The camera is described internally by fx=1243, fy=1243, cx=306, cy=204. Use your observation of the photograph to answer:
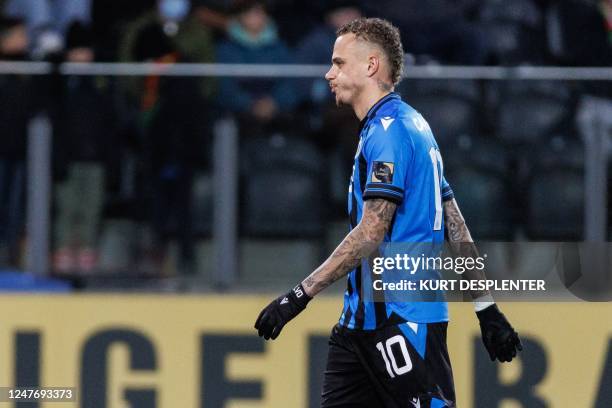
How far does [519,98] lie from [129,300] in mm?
3031

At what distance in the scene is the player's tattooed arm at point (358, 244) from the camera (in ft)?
13.4

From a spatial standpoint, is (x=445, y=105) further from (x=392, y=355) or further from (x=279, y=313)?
(x=279, y=313)

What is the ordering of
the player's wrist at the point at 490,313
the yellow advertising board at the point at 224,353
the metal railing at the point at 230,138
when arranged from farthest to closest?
the metal railing at the point at 230,138 → the yellow advertising board at the point at 224,353 → the player's wrist at the point at 490,313

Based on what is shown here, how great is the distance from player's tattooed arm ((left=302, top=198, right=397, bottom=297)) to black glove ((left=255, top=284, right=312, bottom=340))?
0.04 m

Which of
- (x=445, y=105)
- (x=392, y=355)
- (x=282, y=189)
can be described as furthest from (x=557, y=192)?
(x=392, y=355)

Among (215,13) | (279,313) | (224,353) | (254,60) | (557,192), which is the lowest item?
(279,313)

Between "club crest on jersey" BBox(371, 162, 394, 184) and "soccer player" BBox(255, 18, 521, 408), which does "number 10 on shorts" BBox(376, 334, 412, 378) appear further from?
"club crest on jersey" BBox(371, 162, 394, 184)

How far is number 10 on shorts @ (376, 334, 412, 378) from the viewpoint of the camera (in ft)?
14.0

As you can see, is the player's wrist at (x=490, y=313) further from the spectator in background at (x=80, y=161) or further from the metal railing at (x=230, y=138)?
the spectator in background at (x=80, y=161)

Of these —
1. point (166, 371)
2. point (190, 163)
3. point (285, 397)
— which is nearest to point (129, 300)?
point (166, 371)

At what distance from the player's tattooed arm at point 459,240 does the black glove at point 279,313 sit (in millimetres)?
628

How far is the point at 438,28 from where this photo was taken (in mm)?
8766

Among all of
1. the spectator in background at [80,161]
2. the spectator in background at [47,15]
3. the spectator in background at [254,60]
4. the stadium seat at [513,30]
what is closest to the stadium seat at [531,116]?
the stadium seat at [513,30]

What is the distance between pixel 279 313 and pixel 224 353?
2.47 m
